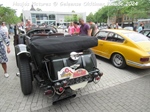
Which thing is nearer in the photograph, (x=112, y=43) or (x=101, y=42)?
(x=112, y=43)

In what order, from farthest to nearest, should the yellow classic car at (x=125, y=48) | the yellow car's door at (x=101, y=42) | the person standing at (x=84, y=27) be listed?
the person standing at (x=84, y=27) → the yellow car's door at (x=101, y=42) → the yellow classic car at (x=125, y=48)

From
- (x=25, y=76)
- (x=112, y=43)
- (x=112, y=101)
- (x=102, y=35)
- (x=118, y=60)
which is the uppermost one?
(x=102, y=35)

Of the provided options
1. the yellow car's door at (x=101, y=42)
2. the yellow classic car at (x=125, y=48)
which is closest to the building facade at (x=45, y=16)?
the yellow car's door at (x=101, y=42)

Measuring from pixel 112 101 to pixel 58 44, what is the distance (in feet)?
6.02

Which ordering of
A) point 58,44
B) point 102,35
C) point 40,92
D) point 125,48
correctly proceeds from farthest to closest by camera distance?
point 102,35 < point 125,48 < point 40,92 < point 58,44

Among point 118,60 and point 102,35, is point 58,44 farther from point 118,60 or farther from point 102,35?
point 102,35

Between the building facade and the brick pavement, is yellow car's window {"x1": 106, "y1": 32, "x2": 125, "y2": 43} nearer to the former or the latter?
the brick pavement

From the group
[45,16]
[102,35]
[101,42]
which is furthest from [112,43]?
[45,16]

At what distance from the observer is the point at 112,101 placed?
289 centimetres

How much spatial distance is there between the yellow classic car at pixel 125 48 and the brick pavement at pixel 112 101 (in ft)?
3.24

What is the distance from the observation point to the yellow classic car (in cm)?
414

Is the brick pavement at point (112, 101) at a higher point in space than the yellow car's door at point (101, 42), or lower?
lower

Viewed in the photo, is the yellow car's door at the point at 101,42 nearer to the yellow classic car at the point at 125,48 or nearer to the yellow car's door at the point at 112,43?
the yellow classic car at the point at 125,48

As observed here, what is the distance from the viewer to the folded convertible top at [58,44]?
232cm
